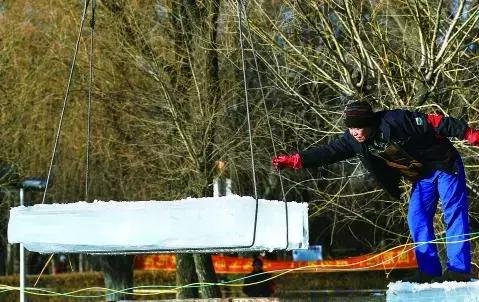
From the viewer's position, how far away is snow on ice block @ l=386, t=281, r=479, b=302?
6.91 m

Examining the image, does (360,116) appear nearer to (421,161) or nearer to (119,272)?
(421,161)

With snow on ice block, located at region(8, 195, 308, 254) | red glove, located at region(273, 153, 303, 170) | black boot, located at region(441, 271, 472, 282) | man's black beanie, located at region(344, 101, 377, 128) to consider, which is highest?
man's black beanie, located at region(344, 101, 377, 128)

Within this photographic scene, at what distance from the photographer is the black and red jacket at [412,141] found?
746 cm

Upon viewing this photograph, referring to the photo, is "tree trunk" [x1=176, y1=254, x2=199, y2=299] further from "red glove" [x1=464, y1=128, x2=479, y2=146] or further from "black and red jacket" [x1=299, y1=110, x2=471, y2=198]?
"red glove" [x1=464, y1=128, x2=479, y2=146]

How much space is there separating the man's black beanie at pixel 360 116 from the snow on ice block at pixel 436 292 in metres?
1.21

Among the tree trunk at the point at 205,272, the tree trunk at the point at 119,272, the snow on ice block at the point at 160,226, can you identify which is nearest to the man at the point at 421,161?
the snow on ice block at the point at 160,226

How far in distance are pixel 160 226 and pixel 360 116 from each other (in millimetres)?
1669

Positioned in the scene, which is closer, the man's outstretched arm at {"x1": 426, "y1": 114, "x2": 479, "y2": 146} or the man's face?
the man's outstretched arm at {"x1": 426, "y1": 114, "x2": 479, "y2": 146}

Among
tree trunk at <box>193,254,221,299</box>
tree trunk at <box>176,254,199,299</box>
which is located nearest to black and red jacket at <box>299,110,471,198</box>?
tree trunk at <box>193,254,221,299</box>

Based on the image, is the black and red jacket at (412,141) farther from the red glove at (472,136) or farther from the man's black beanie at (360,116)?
the man's black beanie at (360,116)

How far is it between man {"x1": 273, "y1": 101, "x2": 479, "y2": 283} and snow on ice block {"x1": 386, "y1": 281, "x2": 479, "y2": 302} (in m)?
0.32

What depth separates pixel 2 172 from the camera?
2011cm

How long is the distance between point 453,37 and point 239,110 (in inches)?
264

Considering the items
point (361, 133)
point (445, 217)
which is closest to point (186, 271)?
point (445, 217)
